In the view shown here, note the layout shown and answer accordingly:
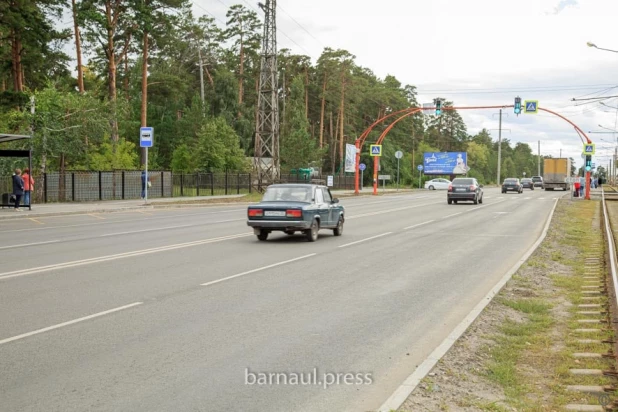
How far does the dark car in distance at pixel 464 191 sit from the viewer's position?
40.7 meters

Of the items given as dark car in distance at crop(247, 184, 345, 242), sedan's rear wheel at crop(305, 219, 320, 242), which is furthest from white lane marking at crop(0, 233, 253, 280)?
sedan's rear wheel at crop(305, 219, 320, 242)

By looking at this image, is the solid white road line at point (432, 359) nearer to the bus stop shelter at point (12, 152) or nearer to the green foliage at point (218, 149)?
the bus stop shelter at point (12, 152)

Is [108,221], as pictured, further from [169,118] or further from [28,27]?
[169,118]

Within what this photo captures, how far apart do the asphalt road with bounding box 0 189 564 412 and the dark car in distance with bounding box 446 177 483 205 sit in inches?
947

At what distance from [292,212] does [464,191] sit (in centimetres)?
2593

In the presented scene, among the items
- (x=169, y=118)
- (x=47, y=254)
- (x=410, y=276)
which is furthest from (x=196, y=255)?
(x=169, y=118)

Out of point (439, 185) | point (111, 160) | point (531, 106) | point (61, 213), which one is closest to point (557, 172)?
point (439, 185)

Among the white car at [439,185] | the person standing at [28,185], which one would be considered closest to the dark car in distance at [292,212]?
the person standing at [28,185]

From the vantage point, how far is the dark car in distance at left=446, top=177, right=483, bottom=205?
4072 centimetres

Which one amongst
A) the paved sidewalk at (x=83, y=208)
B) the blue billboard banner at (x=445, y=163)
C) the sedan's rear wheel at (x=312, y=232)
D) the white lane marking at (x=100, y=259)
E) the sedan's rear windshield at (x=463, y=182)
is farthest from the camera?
the blue billboard banner at (x=445, y=163)

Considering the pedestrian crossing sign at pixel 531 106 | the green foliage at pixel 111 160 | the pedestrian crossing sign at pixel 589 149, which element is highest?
the pedestrian crossing sign at pixel 531 106

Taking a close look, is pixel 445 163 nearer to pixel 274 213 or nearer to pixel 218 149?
pixel 218 149

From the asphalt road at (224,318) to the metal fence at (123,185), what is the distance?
2113cm

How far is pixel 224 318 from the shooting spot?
8.06m
